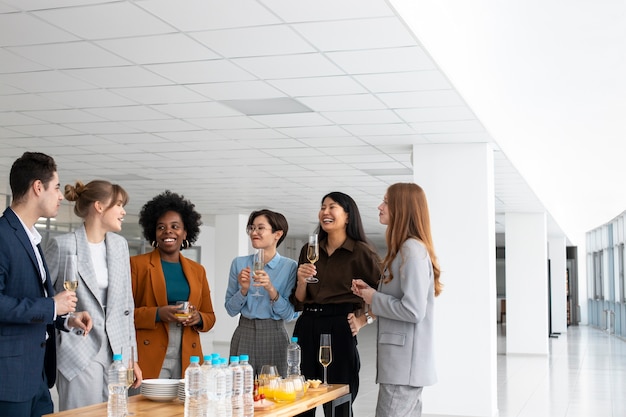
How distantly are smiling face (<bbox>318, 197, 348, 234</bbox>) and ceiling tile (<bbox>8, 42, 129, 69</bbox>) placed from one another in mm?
2181

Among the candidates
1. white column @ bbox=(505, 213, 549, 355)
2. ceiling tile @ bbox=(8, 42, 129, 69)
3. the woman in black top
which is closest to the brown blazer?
the woman in black top

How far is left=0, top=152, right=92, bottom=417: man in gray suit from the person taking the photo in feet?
10.8

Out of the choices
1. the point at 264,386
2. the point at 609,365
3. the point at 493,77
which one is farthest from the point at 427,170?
the point at 609,365

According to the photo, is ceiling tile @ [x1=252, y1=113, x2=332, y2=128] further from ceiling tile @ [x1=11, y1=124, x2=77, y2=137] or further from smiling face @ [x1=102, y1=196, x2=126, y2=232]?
smiling face @ [x1=102, y1=196, x2=126, y2=232]

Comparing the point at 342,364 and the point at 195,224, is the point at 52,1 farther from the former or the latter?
the point at 342,364

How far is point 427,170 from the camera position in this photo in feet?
29.8

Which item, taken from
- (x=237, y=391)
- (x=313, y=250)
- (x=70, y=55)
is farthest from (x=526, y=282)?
(x=237, y=391)

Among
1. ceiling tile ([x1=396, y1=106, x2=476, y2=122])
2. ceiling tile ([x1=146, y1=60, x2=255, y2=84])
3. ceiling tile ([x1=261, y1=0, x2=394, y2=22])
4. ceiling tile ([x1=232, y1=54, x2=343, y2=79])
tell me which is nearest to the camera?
ceiling tile ([x1=261, y1=0, x2=394, y2=22])

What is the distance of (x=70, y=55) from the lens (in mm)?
5879

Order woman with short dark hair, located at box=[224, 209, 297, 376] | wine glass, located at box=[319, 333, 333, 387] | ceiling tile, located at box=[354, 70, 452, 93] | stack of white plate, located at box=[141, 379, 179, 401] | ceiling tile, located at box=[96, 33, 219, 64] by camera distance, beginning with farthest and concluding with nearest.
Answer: ceiling tile, located at box=[354, 70, 452, 93] < ceiling tile, located at box=[96, 33, 219, 64] < woman with short dark hair, located at box=[224, 209, 297, 376] < wine glass, located at box=[319, 333, 333, 387] < stack of white plate, located at box=[141, 379, 179, 401]

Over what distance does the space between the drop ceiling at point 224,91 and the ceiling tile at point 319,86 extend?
0.7 inches

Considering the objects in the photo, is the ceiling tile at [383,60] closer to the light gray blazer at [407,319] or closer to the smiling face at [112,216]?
the light gray blazer at [407,319]

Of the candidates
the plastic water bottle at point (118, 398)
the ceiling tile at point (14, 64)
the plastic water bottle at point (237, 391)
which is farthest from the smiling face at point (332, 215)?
the ceiling tile at point (14, 64)

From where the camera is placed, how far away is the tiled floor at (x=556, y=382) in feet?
30.7
